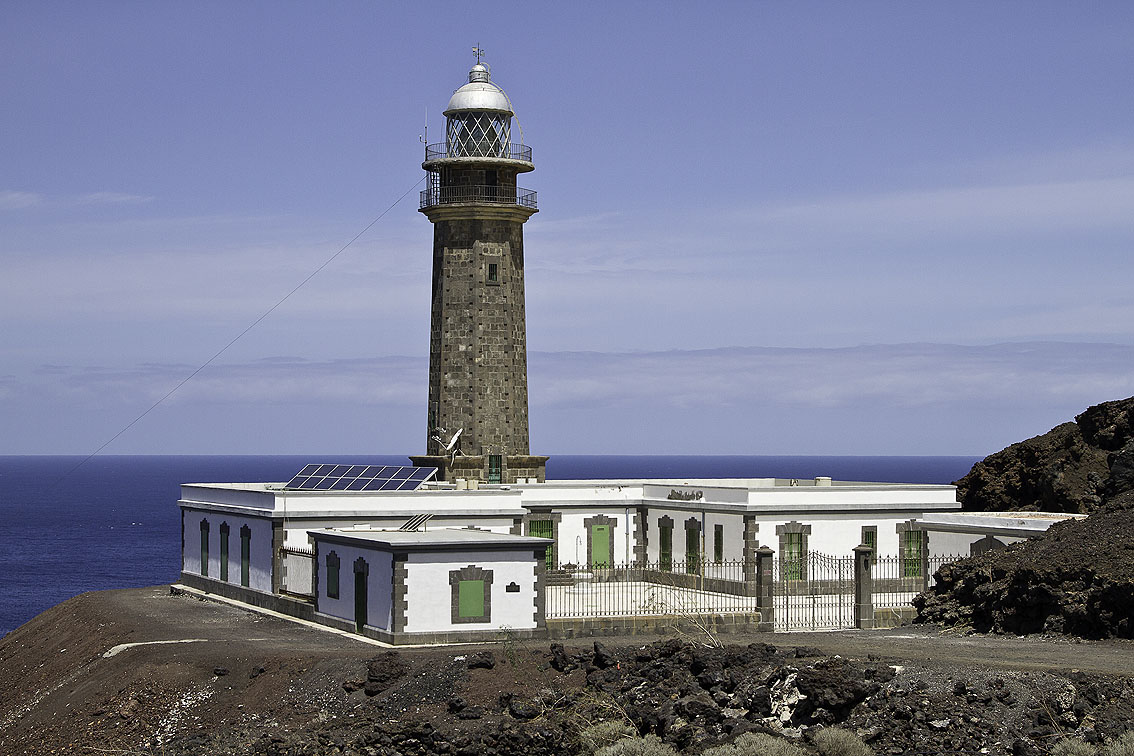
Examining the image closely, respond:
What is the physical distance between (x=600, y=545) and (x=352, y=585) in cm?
1255

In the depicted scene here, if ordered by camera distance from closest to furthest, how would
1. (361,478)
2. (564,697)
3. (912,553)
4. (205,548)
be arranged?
(564,697), (361,478), (912,553), (205,548)

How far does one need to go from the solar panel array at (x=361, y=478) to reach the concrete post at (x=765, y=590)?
10.5m

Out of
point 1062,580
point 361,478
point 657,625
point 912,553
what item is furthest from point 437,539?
point 912,553

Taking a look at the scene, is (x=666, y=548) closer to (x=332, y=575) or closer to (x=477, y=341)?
(x=477, y=341)

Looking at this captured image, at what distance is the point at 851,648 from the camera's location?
2955 centimetres

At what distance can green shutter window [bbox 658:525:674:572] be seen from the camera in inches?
1800

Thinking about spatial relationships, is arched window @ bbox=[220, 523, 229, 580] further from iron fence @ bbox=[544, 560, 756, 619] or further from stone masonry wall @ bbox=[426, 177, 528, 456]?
iron fence @ bbox=[544, 560, 756, 619]

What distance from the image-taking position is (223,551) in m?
44.6

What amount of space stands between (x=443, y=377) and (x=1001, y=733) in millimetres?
27554

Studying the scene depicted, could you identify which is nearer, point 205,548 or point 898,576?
point 898,576

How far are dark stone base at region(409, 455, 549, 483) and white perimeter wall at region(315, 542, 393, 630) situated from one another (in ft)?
35.1

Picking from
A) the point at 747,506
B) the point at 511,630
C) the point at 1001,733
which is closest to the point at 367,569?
the point at 511,630

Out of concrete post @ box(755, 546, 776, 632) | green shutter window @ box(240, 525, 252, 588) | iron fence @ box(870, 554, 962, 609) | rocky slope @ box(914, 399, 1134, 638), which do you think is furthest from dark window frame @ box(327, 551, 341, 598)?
iron fence @ box(870, 554, 962, 609)

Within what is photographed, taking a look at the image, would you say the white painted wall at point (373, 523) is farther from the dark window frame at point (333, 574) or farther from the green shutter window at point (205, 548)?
the green shutter window at point (205, 548)
